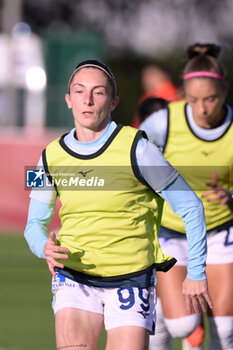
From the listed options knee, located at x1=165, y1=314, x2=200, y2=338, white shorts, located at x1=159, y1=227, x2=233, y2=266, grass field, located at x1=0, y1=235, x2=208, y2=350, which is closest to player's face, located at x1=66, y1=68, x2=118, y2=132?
white shorts, located at x1=159, y1=227, x2=233, y2=266

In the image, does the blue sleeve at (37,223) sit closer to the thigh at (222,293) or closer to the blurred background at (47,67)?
the blurred background at (47,67)

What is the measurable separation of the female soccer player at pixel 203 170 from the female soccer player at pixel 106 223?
133 centimetres

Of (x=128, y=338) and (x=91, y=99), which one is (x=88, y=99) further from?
(x=128, y=338)

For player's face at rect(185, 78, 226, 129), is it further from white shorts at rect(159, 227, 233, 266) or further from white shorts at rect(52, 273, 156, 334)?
white shorts at rect(52, 273, 156, 334)

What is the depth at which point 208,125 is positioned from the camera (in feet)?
20.1

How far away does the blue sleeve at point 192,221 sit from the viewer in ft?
15.1

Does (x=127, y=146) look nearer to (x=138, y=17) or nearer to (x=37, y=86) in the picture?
(x=37, y=86)

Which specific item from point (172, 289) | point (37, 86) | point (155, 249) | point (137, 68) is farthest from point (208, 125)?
point (137, 68)

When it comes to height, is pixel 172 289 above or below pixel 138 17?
below

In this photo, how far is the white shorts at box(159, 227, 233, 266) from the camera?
618cm

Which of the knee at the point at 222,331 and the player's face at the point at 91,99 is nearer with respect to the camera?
the player's face at the point at 91,99

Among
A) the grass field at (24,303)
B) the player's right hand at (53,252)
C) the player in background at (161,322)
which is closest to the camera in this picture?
the player's right hand at (53,252)

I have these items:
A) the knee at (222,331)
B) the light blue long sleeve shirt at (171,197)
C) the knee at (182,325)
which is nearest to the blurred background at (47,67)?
the light blue long sleeve shirt at (171,197)

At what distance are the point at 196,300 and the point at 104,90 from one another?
1157mm
